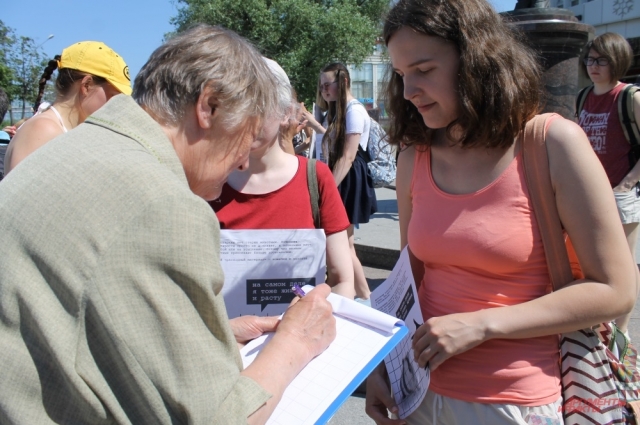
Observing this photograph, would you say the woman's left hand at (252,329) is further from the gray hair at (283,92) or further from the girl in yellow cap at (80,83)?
the girl in yellow cap at (80,83)

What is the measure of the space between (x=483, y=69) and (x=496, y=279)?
54 centimetres

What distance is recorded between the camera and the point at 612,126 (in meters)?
3.94

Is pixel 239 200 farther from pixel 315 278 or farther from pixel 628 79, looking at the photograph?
pixel 628 79

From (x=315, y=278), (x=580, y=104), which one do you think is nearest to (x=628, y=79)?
(x=580, y=104)

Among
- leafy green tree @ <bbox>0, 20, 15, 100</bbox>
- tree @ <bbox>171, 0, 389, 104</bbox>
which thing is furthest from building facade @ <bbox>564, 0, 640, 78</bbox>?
leafy green tree @ <bbox>0, 20, 15, 100</bbox>

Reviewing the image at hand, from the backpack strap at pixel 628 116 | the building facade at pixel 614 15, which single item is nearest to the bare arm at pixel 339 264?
the backpack strap at pixel 628 116

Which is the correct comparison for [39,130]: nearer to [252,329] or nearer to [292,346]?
[252,329]

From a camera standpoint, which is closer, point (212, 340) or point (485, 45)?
point (212, 340)

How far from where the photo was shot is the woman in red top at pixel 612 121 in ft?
12.5

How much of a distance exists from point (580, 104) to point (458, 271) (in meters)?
3.37

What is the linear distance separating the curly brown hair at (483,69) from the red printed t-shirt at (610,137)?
278 centimetres

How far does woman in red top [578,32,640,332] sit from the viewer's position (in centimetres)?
380

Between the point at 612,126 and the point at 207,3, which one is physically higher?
the point at 207,3

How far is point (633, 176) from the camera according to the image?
3812mm
